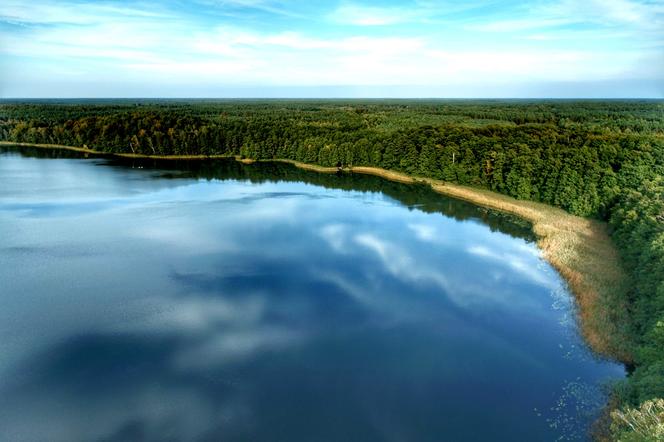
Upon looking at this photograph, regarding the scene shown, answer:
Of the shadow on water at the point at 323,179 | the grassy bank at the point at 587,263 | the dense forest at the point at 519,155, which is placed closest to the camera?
the grassy bank at the point at 587,263

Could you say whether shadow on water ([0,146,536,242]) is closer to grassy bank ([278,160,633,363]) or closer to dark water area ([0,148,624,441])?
dark water area ([0,148,624,441])

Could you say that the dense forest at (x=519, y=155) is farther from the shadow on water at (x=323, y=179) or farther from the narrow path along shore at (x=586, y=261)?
the shadow on water at (x=323, y=179)

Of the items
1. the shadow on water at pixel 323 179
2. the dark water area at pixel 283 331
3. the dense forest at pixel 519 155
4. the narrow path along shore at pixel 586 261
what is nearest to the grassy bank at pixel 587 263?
the narrow path along shore at pixel 586 261

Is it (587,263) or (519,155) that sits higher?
(519,155)

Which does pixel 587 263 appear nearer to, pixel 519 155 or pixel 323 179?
pixel 519 155

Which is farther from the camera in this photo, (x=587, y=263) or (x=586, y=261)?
(x=586, y=261)

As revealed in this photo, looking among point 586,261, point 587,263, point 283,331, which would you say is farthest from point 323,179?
point 283,331
